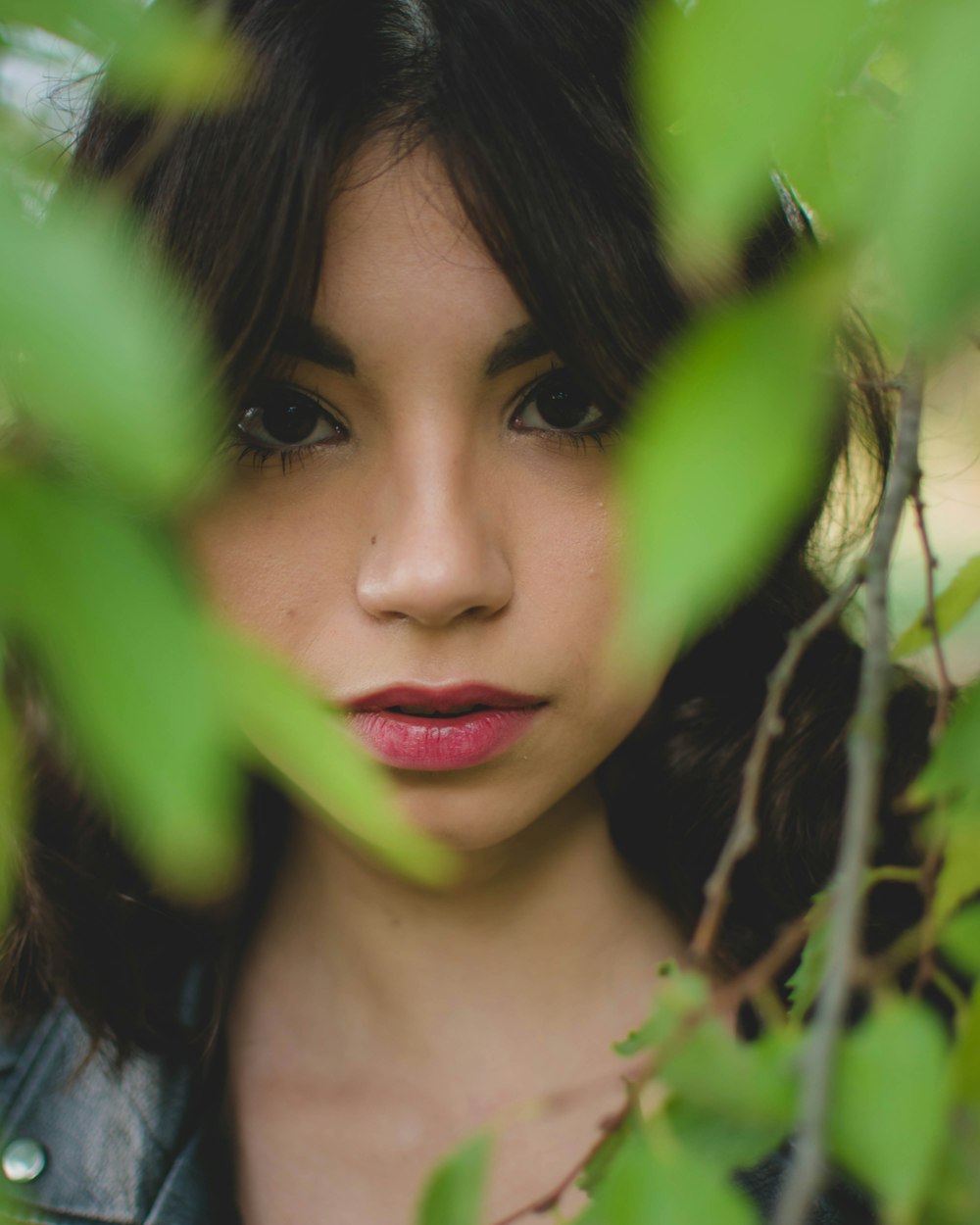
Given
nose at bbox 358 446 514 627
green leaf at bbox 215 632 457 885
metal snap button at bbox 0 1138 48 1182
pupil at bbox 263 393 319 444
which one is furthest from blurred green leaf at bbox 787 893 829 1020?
metal snap button at bbox 0 1138 48 1182

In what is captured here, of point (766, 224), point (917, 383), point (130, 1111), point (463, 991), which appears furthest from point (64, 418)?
point (130, 1111)

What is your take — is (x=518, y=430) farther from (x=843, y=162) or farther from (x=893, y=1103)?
(x=893, y=1103)

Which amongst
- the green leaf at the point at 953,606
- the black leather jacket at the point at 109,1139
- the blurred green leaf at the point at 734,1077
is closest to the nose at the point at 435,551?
the green leaf at the point at 953,606

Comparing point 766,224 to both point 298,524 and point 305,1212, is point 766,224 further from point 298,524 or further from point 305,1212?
point 305,1212

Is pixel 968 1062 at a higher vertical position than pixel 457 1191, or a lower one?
higher

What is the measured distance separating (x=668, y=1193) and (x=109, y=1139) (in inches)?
45.7

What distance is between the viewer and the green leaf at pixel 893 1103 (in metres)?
0.31

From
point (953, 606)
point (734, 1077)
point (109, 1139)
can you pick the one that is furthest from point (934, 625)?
point (109, 1139)

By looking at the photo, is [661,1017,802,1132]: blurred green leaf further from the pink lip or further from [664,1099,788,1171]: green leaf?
the pink lip

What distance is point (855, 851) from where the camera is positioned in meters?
0.36

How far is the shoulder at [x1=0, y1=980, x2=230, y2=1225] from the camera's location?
124 cm

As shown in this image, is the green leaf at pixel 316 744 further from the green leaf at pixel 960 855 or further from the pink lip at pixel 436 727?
the pink lip at pixel 436 727

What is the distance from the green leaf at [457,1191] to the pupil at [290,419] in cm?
64

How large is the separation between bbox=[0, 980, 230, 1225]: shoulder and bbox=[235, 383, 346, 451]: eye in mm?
807
